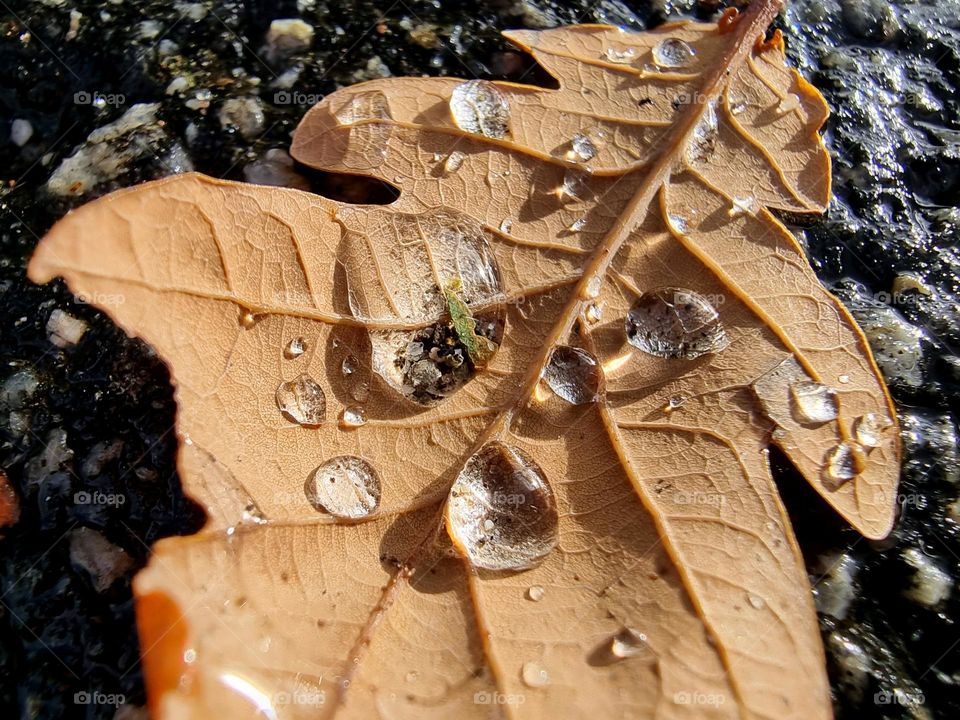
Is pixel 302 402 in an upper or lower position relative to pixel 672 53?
lower

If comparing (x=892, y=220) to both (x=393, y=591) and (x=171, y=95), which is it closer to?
(x=393, y=591)

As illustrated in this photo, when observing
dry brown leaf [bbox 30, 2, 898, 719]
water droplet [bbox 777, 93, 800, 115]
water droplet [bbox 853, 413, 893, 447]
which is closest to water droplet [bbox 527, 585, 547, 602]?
dry brown leaf [bbox 30, 2, 898, 719]

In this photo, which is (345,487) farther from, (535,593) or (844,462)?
(844,462)

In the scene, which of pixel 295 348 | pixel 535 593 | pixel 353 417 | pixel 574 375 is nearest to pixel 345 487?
pixel 353 417

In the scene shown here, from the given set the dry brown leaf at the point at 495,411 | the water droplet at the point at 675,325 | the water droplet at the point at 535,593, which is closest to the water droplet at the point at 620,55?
the dry brown leaf at the point at 495,411

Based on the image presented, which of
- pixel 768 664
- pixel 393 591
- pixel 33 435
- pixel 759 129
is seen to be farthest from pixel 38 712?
pixel 759 129

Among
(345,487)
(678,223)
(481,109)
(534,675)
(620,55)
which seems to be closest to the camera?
(534,675)
